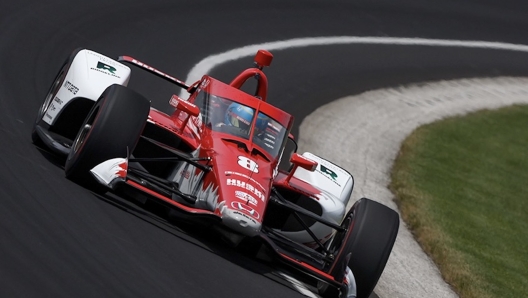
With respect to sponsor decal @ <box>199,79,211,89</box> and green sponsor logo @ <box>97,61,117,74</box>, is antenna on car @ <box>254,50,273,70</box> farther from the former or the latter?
green sponsor logo @ <box>97,61,117,74</box>

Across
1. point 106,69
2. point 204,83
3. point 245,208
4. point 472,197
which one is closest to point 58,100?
point 106,69

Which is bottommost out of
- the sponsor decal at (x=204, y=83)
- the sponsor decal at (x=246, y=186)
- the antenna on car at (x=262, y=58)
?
the sponsor decal at (x=246, y=186)

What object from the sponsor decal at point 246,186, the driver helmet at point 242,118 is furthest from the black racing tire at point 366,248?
the driver helmet at point 242,118

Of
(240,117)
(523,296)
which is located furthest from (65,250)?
(523,296)

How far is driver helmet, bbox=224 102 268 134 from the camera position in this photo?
10.3 m

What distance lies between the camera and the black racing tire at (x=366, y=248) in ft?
30.3

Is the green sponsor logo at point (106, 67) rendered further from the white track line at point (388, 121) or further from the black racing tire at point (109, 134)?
the white track line at point (388, 121)

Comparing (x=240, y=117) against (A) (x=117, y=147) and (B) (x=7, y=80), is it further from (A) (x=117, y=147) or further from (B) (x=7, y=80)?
(B) (x=7, y=80)

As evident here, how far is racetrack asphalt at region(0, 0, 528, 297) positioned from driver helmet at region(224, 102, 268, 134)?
1.28 metres

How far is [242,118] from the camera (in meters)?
10.4

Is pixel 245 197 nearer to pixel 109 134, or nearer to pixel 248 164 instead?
pixel 248 164

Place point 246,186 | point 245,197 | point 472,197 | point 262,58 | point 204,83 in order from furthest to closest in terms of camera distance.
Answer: point 472,197
point 262,58
point 204,83
point 246,186
point 245,197

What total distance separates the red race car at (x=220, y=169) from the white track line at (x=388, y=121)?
1.15 metres

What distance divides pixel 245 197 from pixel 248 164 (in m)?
0.76
